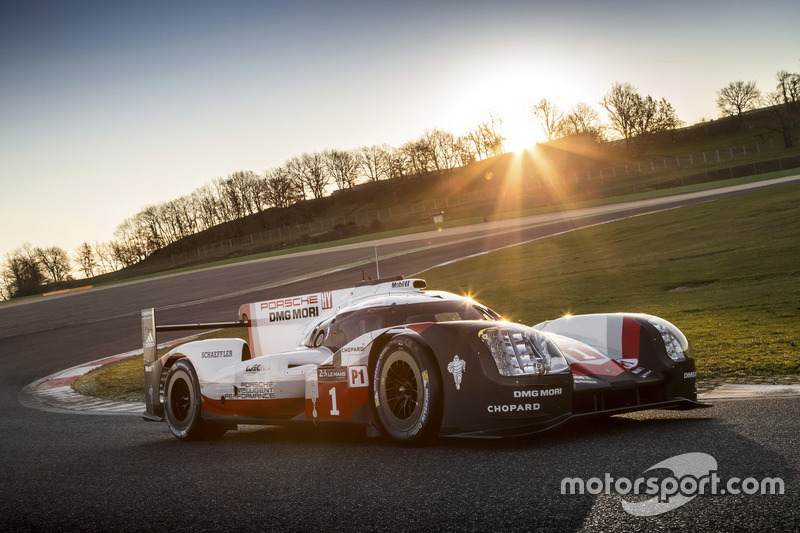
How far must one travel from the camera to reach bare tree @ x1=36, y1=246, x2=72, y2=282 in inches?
5399

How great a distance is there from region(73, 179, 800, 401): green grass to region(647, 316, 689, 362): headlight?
2.96 metres

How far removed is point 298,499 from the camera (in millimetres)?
4484

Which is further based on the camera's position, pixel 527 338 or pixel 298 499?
pixel 527 338

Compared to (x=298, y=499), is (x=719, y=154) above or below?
above

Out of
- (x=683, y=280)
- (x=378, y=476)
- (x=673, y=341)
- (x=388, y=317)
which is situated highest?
(x=388, y=317)

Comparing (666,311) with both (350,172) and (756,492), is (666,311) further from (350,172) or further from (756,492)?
(350,172)

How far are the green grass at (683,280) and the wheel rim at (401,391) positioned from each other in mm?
4908

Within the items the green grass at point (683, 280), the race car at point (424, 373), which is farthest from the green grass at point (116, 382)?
the race car at point (424, 373)

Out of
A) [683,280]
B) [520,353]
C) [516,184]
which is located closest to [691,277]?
[683,280]

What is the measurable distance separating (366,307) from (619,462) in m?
3.39

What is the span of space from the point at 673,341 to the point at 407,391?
236cm

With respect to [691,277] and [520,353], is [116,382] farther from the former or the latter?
[691,277]

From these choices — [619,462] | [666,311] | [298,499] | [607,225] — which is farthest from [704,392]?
[607,225]

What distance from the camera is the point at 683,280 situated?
63.1 feet
